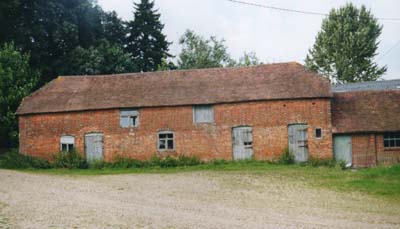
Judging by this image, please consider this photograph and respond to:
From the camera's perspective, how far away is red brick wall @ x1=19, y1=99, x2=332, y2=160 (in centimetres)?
2855

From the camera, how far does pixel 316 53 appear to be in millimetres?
54438

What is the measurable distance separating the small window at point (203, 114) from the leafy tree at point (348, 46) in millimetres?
27443

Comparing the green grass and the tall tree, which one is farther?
the tall tree

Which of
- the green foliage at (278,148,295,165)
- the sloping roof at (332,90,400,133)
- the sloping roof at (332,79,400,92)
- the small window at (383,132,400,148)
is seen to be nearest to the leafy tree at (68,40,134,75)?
the sloping roof at (332,79,400,92)

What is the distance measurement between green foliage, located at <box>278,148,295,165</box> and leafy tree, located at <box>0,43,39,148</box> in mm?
18416

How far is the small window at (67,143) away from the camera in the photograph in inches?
1207

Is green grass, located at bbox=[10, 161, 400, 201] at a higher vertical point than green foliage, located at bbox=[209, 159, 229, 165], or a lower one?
lower

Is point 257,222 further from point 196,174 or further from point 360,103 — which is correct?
point 360,103

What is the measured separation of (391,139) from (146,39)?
113 ft

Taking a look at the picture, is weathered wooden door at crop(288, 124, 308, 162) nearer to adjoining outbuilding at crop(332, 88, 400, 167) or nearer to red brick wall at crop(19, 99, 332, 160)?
Result: red brick wall at crop(19, 99, 332, 160)

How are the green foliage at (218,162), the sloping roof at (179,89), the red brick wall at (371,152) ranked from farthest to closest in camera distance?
the sloping roof at (179,89), the green foliage at (218,162), the red brick wall at (371,152)

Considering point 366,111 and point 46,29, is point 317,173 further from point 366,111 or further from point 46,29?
point 46,29

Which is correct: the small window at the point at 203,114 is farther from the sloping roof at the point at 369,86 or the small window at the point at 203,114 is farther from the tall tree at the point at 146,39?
the tall tree at the point at 146,39

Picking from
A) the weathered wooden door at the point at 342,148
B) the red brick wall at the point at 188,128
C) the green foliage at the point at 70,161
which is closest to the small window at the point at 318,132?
the red brick wall at the point at 188,128
